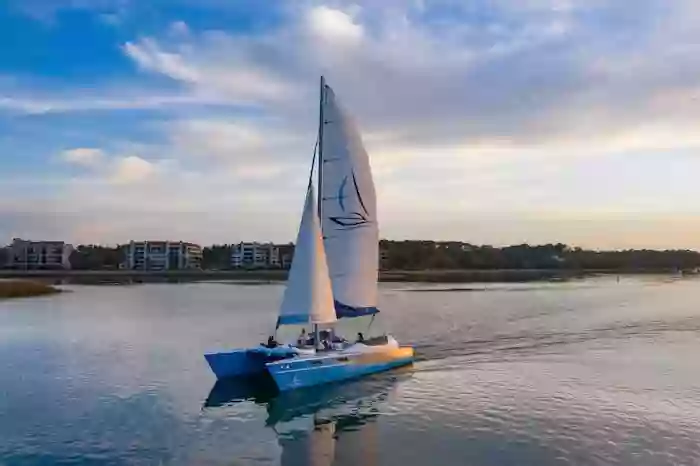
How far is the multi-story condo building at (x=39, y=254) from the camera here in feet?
605

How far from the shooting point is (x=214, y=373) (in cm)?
2727

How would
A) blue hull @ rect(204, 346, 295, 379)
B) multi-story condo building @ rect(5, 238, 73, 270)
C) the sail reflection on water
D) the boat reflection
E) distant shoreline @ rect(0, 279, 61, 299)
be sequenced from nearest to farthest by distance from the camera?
the sail reflection on water < the boat reflection < blue hull @ rect(204, 346, 295, 379) < distant shoreline @ rect(0, 279, 61, 299) < multi-story condo building @ rect(5, 238, 73, 270)

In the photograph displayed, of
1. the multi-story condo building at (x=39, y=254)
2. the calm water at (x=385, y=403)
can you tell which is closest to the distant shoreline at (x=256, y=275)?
the multi-story condo building at (x=39, y=254)

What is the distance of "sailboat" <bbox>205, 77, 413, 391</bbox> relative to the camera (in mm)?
25922

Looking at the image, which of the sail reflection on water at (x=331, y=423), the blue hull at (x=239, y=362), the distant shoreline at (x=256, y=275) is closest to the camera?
the sail reflection on water at (x=331, y=423)

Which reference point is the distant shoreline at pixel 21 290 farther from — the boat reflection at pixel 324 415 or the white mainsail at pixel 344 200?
the boat reflection at pixel 324 415

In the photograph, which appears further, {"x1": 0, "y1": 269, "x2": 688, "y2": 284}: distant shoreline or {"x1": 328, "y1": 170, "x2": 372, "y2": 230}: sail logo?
{"x1": 0, "y1": 269, "x2": 688, "y2": 284}: distant shoreline

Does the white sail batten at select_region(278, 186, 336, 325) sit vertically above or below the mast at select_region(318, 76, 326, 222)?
below

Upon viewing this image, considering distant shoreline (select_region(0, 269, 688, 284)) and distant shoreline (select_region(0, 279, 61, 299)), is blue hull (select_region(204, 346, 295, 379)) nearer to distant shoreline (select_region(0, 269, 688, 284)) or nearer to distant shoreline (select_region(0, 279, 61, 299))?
distant shoreline (select_region(0, 279, 61, 299))

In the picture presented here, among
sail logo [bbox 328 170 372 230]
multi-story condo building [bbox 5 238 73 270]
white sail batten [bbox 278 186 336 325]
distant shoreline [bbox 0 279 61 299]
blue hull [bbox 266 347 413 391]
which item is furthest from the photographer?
multi-story condo building [bbox 5 238 73 270]

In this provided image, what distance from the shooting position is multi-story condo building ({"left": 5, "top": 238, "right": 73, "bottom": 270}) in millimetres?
184500

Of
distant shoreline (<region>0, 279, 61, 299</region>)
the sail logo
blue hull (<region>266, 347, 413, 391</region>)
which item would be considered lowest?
blue hull (<region>266, 347, 413, 391</region>)

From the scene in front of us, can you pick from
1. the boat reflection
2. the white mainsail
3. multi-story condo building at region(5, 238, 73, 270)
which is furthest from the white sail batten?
multi-story condo building at region(5, 238, 73, 270)

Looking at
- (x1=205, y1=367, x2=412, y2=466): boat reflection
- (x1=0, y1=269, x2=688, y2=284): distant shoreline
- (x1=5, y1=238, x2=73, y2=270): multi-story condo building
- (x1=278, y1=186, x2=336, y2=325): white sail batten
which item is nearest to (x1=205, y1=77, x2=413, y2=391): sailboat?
(x1=278, y1=186, x2=336, y2=325): white sail batten
